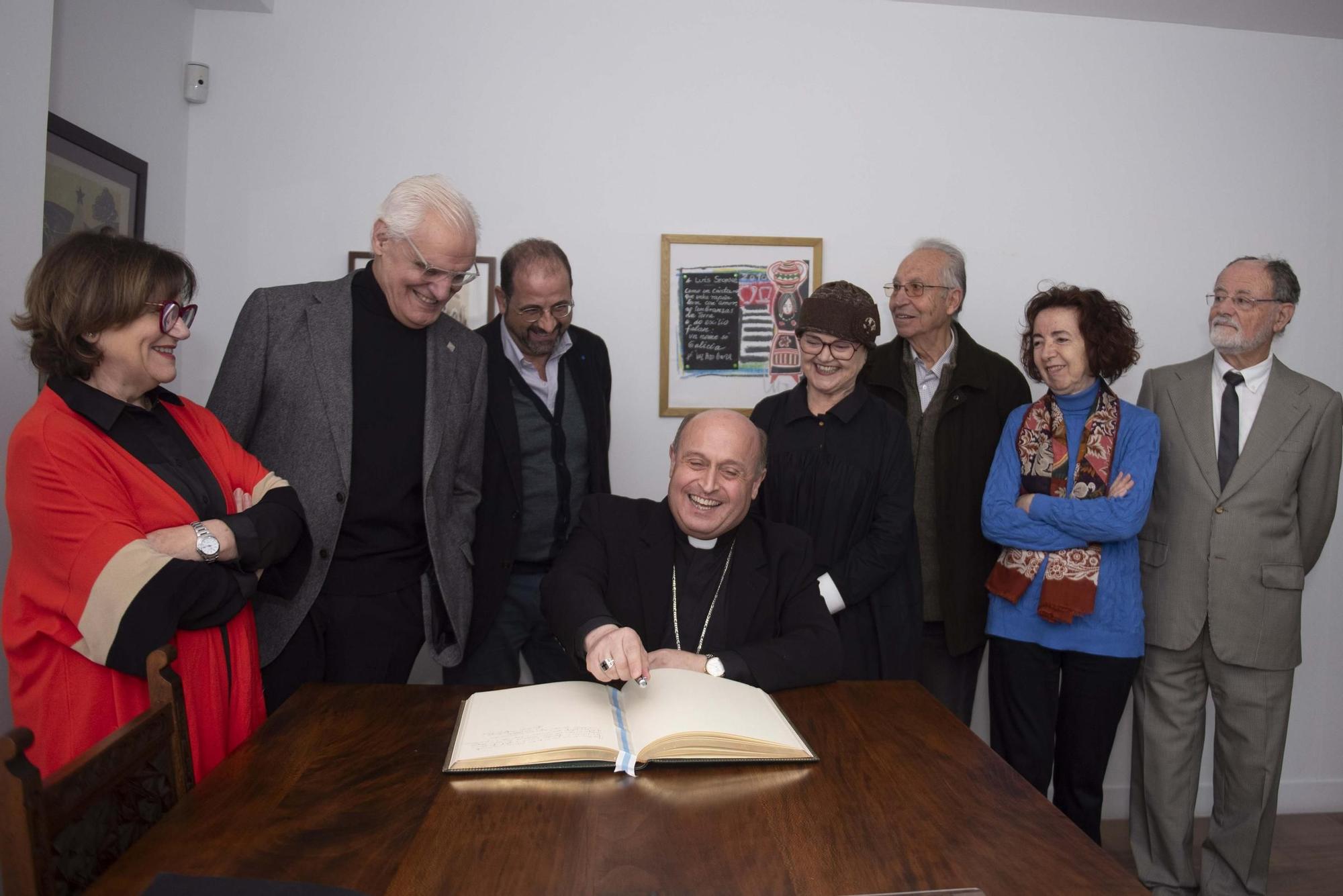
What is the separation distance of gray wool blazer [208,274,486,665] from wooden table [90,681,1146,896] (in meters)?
0.71

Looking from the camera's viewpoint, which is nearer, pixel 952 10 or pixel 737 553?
pixel 737 553

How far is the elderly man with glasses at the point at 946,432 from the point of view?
3.13m

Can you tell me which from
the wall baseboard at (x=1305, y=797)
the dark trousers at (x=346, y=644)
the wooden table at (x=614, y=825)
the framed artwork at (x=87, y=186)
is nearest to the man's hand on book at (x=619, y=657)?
the wooden table at (x=614, y=825)

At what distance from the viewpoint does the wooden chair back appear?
1.14 m

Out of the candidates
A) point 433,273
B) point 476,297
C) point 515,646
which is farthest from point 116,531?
point 476,297

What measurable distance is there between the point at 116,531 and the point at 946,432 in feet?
7.82

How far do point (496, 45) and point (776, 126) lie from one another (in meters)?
1.16

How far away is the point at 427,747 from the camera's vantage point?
1610 mm

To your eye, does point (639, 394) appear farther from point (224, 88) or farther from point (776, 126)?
point (224, 88)

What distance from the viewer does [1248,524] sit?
3.00 meters

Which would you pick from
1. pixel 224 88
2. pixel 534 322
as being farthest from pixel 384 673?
pixel 224 88

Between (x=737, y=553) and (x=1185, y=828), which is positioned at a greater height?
(x=737, y=553)

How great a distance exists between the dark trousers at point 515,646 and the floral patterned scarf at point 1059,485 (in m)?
1.41

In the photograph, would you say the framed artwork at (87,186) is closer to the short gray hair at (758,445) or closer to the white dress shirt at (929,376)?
the short gray hair at (758,445)
